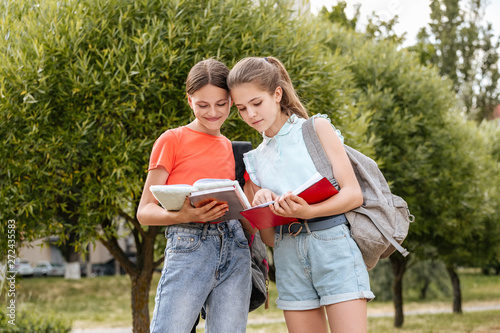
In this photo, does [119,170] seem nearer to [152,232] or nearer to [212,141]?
[152,232]

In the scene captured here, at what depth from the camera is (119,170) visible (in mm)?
4281

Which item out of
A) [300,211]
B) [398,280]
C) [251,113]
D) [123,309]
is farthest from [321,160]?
[123,309]

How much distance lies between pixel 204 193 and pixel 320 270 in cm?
64

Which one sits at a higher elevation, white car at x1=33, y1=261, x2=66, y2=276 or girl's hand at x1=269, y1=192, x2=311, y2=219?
girl's hand at x1=269, y1=192, x2=311, y2=219

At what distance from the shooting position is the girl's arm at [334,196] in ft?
7.04

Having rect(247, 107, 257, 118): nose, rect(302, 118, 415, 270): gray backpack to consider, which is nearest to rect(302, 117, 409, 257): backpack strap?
rect(302, 118, 415, 270): gray backpack

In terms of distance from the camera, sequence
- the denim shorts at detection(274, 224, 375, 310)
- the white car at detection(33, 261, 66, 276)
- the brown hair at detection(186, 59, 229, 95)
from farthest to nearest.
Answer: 1. the white car at detection(33, 261, 66, 276)
2. the brown hair at detection(186, 59, 229, 95)
3. the denim shorts at detection(274, 224, 375, 310)

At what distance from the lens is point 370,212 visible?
2297 mm

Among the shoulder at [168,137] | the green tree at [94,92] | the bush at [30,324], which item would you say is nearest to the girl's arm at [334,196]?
the shoulder at [168,137]

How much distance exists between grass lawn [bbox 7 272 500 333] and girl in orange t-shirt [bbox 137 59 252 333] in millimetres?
8335

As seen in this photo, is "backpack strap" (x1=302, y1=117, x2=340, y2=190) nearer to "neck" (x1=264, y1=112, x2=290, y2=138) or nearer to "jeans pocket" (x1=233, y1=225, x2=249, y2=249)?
"neck" (x1=264, y1=112, x2=290, y2=138)

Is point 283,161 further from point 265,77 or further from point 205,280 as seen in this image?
point 205,280

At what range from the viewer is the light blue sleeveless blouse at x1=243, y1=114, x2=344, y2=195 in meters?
2.37

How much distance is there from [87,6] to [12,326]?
3863 millimetres
